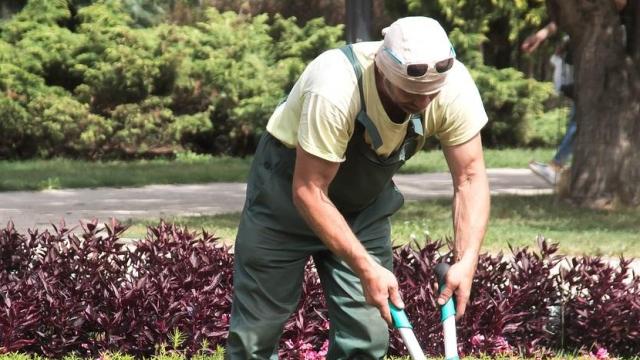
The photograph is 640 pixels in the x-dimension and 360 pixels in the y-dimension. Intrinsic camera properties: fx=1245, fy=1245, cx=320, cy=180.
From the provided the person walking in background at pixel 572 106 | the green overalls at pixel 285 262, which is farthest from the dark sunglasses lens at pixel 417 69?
the person walking in background at pixel 572 106

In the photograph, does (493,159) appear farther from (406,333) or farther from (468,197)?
(406,333)

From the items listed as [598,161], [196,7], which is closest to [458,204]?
[598,161]

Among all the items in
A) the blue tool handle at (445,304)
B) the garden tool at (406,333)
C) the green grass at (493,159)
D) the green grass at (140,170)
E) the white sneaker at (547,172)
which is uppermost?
the blue tool handle at (445,304)

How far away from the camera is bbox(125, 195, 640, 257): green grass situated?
30.5ft

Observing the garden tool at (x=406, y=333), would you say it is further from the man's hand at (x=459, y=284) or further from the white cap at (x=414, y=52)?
the white cap at (x=414, y=52)

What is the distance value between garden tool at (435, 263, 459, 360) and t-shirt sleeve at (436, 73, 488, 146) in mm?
431

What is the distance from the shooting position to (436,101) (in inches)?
159

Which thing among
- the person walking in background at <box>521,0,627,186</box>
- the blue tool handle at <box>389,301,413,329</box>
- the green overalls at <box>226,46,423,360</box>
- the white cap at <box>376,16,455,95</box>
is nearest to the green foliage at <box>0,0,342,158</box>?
the person walking in background at <box>521,0,627,186</box>

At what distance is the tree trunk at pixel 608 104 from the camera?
11953 millimetres

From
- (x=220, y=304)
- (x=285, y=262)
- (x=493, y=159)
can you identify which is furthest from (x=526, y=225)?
(x=493, y=159)

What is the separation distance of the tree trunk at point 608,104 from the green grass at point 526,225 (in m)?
0.32

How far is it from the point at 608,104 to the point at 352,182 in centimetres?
820

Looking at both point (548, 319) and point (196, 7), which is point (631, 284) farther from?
point (196, 7)

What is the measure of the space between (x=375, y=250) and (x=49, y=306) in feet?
7.24
